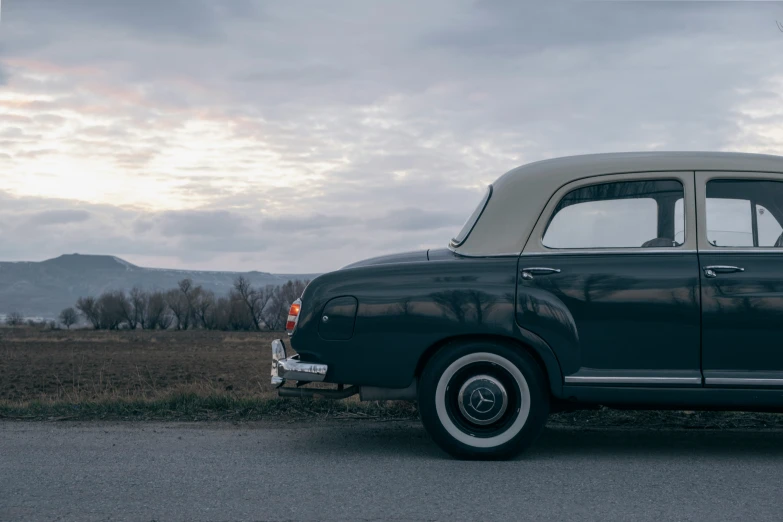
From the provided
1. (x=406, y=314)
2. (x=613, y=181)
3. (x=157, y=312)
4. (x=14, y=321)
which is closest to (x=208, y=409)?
(x=406, y=314)

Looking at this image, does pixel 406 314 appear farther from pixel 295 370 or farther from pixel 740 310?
pixel 740 310

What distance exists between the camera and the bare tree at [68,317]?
109294 mm

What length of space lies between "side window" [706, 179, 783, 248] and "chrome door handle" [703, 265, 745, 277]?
0.22m

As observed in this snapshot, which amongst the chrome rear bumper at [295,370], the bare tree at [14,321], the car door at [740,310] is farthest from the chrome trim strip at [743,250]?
the bare tree at [14,321]

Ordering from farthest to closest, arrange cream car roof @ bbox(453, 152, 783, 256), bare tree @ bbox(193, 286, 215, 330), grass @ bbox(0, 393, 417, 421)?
bare tree @ bbox(193, 286, 215, 330) → grass @ bbox(0, 393, 417, 421) → cream car roof @ bbox(453, 152, 783, 256)

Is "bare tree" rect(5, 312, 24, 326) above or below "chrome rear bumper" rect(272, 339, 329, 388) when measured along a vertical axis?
below

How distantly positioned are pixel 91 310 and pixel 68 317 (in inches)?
404

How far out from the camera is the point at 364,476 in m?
4.57

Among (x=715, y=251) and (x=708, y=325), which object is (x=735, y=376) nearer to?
(x=708, y=325)

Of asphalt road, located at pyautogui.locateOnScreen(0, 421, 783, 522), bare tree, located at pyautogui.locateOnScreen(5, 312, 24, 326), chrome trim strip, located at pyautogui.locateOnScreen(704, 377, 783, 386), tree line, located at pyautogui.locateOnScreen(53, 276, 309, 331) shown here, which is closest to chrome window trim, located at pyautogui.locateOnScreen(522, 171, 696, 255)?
chrome trim strip, located at pyautogui.locateOnScreen(704, 377, 783, 386)

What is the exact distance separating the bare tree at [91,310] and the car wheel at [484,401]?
327ft

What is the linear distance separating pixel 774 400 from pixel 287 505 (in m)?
2.98

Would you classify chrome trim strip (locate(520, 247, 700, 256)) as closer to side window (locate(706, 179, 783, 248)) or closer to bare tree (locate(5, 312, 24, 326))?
side window (locate(706, 179, 783, 248))

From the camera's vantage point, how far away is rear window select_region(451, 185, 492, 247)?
5.50m
